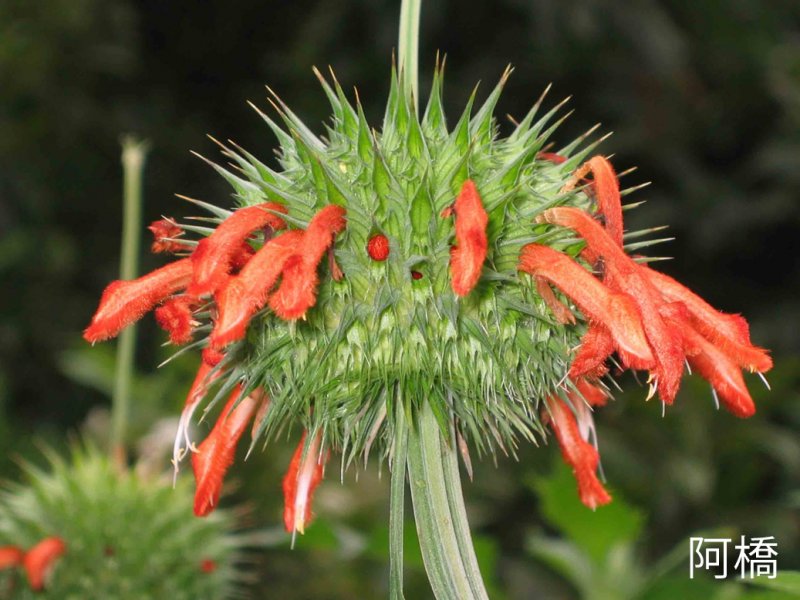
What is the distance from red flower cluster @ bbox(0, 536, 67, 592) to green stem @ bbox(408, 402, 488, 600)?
152cm

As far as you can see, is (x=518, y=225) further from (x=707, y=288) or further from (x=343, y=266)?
(x=707, y=288)

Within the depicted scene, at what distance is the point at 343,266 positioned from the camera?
5.56 ft

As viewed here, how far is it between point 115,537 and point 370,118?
387 centimetres

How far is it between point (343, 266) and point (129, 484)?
1.81m

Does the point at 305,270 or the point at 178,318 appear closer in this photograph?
the point at 305,270

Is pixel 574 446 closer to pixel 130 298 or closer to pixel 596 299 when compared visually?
pixel 596 299

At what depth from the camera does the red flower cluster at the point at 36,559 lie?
110 inches

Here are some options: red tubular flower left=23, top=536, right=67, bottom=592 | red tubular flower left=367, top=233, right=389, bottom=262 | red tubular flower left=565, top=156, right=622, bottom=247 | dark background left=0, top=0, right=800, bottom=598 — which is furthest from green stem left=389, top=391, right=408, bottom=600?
dark background left=0, top=0, right=800, bottom=598

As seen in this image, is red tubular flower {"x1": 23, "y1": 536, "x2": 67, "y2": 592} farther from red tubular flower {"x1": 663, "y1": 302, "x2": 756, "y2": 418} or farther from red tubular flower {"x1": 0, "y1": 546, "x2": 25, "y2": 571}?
red tubular flower {"x1": 663, "y1": 302, "x2": 756, "y2": 418}

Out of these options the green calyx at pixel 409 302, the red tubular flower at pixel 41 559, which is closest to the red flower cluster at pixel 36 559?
the red tubular flower at pixel 41 559

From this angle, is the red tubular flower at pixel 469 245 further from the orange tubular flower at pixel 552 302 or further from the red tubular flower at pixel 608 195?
the red tubular flower at pixel 608 195

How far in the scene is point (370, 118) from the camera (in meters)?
6.46

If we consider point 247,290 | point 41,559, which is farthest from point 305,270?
point 41,559

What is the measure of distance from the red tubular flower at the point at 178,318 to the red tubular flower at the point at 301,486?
0.30 metres
